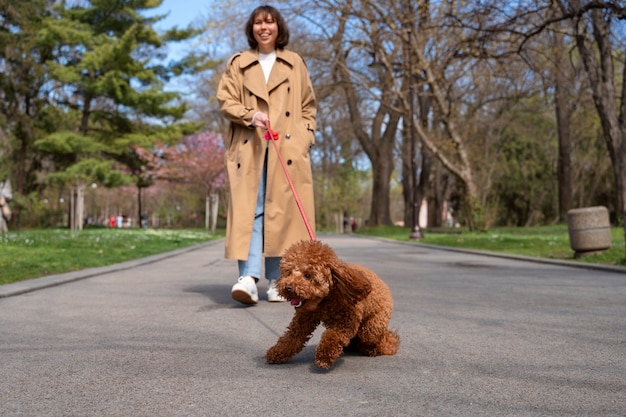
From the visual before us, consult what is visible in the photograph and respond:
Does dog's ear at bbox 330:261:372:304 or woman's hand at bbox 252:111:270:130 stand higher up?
woman's hand at bbox 252:111:270:130

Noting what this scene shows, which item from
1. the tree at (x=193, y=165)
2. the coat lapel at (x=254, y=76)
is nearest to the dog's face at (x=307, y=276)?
the coat lapel at (x=254, y=76)

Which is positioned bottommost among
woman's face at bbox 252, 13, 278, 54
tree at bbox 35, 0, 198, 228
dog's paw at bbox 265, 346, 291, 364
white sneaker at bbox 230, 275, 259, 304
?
dog's paw at bbox 265, 346, 291, 364

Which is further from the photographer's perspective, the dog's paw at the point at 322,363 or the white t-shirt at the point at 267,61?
the white t-shirt at the point at 267,61

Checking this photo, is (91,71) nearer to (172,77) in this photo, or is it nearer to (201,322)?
(172,77)

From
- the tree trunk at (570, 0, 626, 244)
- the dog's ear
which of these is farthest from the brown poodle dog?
the tree trunk at (570, 0, 626, 244)

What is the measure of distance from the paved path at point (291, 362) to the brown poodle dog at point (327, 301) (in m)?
0.16

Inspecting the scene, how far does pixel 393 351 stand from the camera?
372 cm

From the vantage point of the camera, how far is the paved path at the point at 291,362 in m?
2.72

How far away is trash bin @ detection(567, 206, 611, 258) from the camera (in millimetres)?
12039

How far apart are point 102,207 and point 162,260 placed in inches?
2637

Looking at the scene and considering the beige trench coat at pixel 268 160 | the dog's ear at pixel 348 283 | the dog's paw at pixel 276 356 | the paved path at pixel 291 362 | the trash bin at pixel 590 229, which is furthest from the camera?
the trash bin at pixel 590 229

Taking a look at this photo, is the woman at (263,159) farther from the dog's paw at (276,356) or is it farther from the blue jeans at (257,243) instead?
the dog's paw at (276,356)

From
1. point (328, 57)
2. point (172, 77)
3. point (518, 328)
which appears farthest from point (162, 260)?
point (172, 77)

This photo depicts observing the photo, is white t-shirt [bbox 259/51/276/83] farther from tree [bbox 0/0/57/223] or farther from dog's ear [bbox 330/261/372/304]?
tree [bbox 0/0/57/223]
